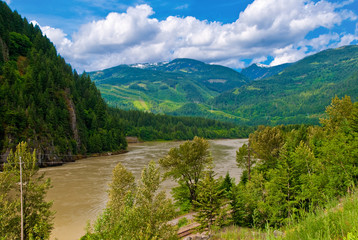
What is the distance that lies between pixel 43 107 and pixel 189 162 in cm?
8701

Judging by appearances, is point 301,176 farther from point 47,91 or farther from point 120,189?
point 47,91

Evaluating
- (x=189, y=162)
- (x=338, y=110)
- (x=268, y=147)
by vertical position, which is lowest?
(x=189, y=162)

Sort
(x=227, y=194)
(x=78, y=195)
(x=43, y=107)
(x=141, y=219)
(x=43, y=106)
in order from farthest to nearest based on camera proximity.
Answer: (x=43, y=107)
(x=43, y=106)
(x=78, y=195)
(x=227, y=194)
(x=141, y=219)

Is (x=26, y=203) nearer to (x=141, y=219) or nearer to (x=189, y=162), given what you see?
(x=141, y=219)

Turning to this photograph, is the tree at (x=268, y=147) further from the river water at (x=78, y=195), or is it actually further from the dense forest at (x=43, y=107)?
the dense forest at (x=43, y=107)

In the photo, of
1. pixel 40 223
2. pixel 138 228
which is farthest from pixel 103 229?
pixel 40 223

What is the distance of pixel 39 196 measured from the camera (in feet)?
89.5

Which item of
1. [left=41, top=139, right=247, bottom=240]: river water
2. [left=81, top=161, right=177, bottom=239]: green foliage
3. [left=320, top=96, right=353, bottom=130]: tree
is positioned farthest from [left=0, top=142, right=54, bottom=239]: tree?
[left=320, top=96, right=353, bottom=130]: tree

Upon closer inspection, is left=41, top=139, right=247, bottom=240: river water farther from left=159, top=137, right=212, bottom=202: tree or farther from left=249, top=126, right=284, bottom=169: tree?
left=249, top=126, right=284, bottom=169: tree

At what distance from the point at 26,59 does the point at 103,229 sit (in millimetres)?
134161

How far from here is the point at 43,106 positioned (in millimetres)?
105250

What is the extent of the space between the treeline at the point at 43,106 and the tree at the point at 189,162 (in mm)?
65547

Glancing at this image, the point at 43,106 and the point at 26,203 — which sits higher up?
the point at 43,106

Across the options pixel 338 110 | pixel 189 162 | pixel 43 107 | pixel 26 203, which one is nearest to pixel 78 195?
pixel 189 162
